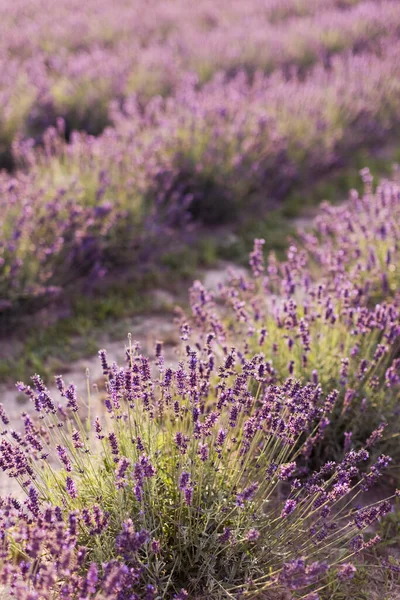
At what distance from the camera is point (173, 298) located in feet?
16.0

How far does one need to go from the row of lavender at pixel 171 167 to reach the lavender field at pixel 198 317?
3 centimetres

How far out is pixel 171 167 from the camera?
5.54 metres

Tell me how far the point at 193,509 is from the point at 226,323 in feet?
6.91

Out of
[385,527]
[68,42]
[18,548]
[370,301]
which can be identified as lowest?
[385,527]

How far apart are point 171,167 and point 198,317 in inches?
107

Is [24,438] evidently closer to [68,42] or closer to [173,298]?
[173,298]

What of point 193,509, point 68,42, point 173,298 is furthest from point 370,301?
point 68,42

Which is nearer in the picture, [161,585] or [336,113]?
[161,585]

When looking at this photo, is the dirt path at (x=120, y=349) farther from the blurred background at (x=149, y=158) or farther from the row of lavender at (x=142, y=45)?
the row of lavender at (x=142, y=45)

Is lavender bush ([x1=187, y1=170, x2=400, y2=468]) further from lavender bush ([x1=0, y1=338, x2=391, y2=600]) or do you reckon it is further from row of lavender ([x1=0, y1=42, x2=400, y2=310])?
row of lavender ([x1=0, y1=42, x2=400, y2=310])

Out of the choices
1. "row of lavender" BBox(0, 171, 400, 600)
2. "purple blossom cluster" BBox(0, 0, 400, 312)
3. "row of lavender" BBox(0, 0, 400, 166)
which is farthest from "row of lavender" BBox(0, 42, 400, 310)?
"row of lavender" BBox(0, 171, 400, 600)

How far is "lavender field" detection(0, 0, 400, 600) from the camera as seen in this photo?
2162 mm

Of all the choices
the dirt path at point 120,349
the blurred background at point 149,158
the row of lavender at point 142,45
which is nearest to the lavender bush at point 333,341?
the dirt path at point 120,349

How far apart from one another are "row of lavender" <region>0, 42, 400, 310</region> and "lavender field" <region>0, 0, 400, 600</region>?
27mm
